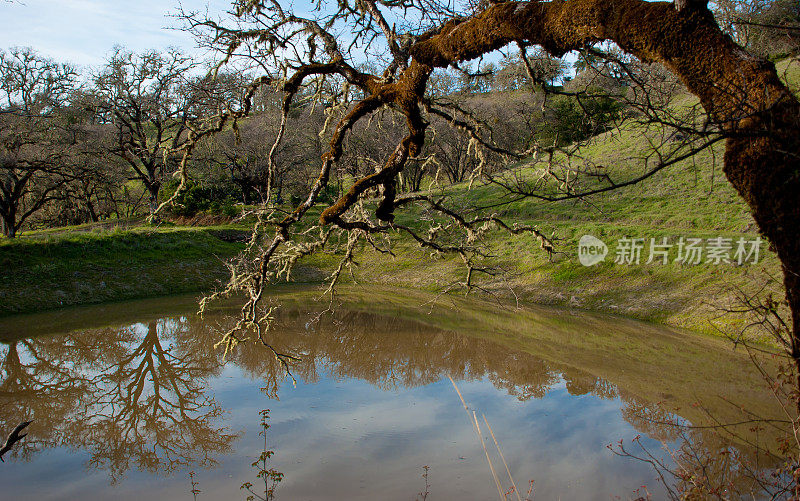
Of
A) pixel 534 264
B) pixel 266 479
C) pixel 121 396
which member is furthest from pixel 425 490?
pixel 534 264

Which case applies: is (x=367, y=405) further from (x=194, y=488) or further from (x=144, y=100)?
(x=144, y=100)

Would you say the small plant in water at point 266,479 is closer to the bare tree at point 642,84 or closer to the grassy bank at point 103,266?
the bare tree at point 642,84

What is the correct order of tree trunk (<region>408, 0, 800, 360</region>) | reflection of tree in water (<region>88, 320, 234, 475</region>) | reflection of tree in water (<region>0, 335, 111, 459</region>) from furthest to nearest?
reflection of tree in water (<region>0, 335, 111, 459</region>) → reflection of tree in water (<region>88, 320, 234, 475</region>) → tree trunk (<region>408, 0, 800, 360</region>)

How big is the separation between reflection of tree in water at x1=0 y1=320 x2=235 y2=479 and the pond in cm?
4

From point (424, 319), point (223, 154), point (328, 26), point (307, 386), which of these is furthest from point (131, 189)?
point (328, 26)

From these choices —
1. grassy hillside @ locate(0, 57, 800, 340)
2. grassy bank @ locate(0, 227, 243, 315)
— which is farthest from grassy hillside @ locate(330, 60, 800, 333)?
grassy bank @ locate(0, 227, 243, 315)

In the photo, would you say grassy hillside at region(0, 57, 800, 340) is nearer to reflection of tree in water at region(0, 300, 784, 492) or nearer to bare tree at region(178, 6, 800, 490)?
reflection of tree in water at region(0, 300, 784, 492)

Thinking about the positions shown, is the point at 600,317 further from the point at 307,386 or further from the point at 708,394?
the point at 307,386

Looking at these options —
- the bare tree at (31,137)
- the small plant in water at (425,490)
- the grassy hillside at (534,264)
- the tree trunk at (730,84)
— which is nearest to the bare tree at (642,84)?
the tree trunk at (730,84)

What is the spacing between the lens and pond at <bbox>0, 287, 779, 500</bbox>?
5.56 m

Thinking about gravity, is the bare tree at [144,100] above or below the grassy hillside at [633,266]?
above

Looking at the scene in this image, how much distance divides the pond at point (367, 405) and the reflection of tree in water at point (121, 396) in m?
0.04

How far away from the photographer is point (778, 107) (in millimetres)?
2105

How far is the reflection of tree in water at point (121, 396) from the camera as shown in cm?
645
